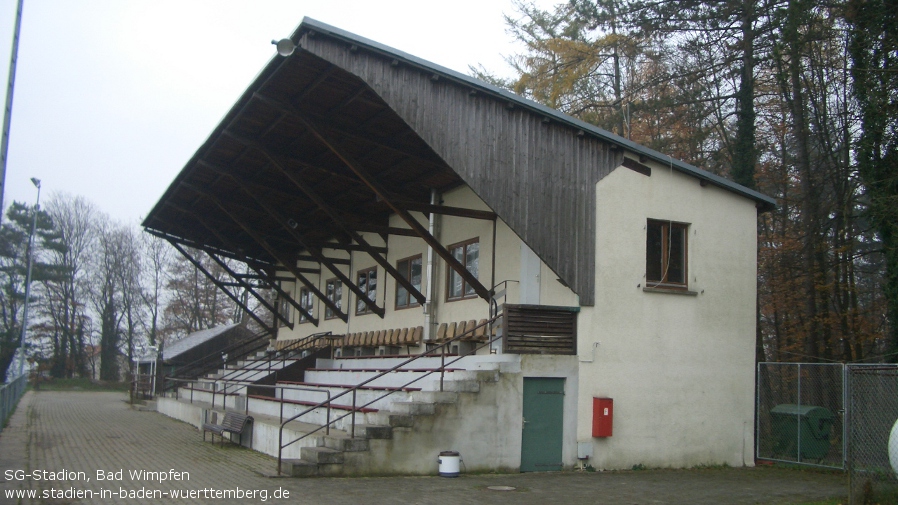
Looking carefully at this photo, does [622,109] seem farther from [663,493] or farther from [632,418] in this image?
[663,493]

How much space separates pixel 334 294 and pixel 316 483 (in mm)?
17483

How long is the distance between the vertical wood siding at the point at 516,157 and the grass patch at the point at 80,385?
48.2 m

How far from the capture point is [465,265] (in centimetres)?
1853

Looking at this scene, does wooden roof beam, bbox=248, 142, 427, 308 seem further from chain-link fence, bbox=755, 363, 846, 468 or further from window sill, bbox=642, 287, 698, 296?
chain-link fence, bbox=755, 363, 846, 468

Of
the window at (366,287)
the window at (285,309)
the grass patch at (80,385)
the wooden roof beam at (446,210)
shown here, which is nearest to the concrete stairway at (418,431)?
the wooden roof beam at (446,210)

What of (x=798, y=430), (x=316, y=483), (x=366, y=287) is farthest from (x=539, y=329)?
(x=366, y=287)

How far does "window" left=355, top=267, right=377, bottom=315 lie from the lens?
964 inches

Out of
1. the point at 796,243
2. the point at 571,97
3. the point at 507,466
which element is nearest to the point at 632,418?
the point at 507,466

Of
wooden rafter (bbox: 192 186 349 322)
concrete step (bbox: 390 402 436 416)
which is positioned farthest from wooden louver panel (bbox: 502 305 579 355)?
wooden rafter (bbox: 192 186 349 322)

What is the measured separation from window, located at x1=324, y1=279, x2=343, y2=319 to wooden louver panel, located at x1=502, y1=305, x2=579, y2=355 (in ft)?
47.2

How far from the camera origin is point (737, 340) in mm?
16125

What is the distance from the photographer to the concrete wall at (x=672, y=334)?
14734 mm

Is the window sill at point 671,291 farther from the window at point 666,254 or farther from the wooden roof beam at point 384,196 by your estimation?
the wooden roof beam at point 384,196

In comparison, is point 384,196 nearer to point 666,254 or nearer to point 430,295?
point 430,295
